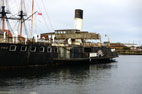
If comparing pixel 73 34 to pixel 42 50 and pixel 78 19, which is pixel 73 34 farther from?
pixel 42 50

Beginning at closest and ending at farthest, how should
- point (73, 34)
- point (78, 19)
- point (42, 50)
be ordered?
1. point (42, 50)
2. point (73, 34)
3. point (78, 19)

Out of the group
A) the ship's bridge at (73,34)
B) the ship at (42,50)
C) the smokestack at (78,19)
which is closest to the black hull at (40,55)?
the ship at (42,50)

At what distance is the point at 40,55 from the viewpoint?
38.2 m

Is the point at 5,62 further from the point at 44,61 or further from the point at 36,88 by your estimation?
the point at 36,88

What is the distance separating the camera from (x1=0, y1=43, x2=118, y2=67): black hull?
33.0 meters

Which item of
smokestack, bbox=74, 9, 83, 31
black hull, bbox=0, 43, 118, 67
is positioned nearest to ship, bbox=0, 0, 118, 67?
black hull, bbox=0, 43, 118, 67

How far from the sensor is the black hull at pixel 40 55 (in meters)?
33.0

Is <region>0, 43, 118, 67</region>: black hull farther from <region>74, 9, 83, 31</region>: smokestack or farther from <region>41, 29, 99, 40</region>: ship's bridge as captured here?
<region>74, 9, 83, 31</region>: smokestack

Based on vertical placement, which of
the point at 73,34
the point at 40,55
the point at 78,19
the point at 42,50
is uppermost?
the point at 78,19

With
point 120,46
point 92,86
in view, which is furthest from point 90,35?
point 120,46

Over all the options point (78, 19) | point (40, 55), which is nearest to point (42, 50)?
point (40, 55)

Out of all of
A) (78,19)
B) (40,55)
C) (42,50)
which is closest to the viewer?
(40,55)

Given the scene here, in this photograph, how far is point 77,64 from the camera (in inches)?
1934

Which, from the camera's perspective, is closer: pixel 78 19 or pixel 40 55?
pixel 40 55
